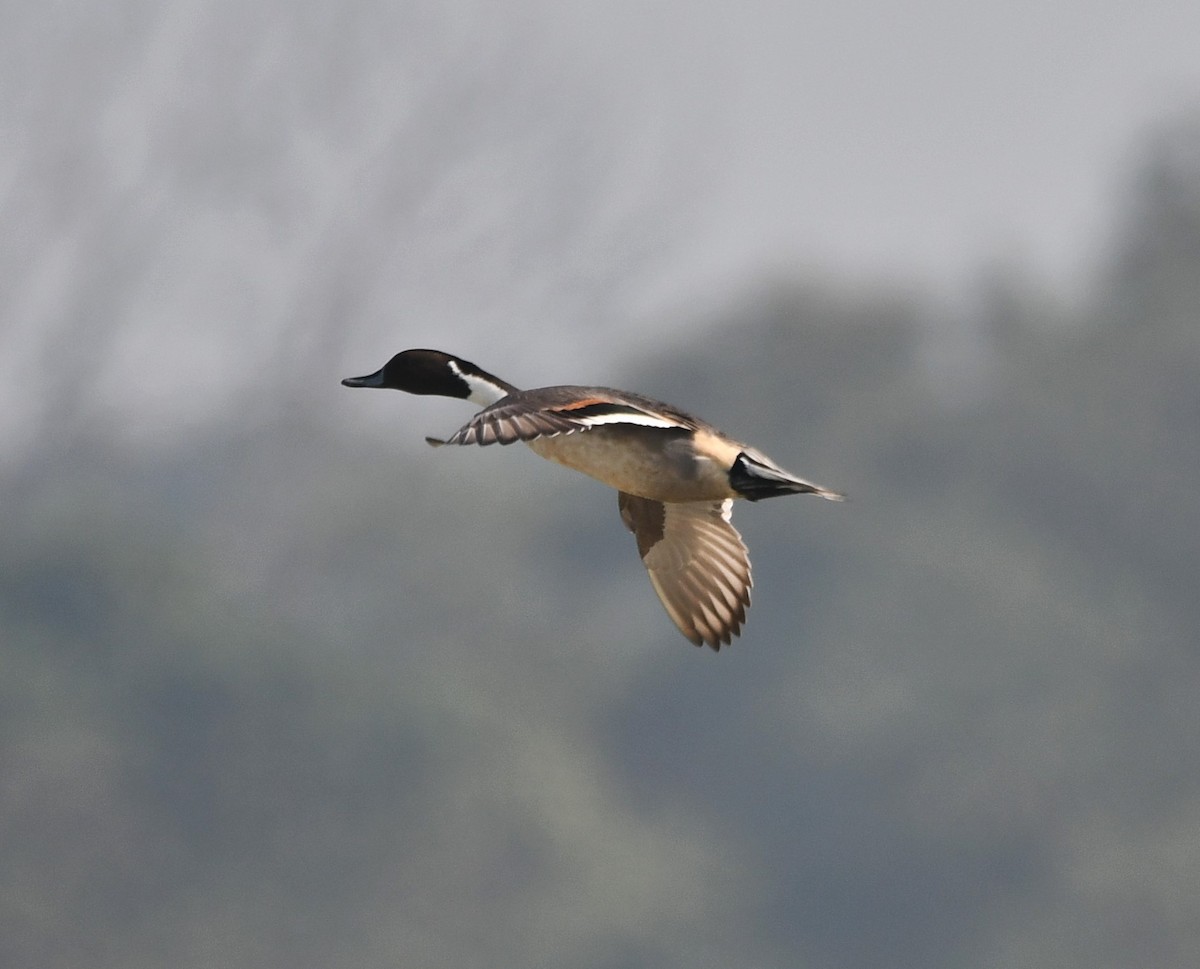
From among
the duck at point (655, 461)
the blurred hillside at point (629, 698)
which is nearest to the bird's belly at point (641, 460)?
the duck at point (655, 461)

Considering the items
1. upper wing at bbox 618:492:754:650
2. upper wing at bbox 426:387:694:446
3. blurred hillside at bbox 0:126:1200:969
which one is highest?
blurred hillside at bbox 0:126:1200:969

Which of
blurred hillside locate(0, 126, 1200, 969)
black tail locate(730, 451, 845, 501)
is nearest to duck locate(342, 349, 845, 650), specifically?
black tail locate(730, 451, 845, 501)

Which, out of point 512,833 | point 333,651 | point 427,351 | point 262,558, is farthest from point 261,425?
point 427,351

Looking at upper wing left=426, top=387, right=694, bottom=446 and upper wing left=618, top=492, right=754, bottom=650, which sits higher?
upper wing left=618, top=492, right=754, bottom=650

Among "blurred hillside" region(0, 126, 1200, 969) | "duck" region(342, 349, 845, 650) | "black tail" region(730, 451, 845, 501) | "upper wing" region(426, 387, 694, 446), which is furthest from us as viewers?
"blurred hillside" region(0, 126, 1200, 969)

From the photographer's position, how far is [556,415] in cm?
783

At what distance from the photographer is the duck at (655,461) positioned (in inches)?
310

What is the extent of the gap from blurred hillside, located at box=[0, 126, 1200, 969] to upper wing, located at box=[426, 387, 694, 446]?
129ft

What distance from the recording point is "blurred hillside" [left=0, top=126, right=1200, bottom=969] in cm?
4784

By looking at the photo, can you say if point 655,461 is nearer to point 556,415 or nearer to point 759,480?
point 759,480

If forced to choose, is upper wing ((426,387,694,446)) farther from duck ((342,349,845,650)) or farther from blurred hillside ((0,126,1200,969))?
blurred hillside ((0,126,1200,969))

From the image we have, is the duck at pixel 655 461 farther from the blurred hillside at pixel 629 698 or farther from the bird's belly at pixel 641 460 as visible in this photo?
the blurred hillside at pixel 629 698

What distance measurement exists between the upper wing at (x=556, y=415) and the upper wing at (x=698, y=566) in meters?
1.13

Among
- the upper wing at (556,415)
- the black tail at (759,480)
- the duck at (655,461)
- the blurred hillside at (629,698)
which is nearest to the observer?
the upper wing at (556,415)
